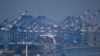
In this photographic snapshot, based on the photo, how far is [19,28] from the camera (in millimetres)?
2801

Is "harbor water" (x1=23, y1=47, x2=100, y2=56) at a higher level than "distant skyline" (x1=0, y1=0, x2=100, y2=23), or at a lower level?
lower

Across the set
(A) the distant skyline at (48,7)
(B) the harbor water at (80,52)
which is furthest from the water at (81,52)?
(A) the distant skyline at (48,7)

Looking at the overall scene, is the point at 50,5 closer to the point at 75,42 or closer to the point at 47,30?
the point at 47,30

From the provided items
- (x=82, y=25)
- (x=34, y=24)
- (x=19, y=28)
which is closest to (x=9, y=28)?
(x=19, y=28)

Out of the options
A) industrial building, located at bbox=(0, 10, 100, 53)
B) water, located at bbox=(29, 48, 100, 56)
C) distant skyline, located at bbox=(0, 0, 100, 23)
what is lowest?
water, located at bbox=(29, 48, 100, 56)

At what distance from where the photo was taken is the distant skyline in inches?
110

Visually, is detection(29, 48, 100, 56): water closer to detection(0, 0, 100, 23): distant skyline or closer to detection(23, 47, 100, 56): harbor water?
detection(23, 47, 100, 56): harbor water

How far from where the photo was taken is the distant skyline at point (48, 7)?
2803mm

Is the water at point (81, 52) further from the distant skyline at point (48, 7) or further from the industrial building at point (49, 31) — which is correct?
the distant skyline at point (48, 7)

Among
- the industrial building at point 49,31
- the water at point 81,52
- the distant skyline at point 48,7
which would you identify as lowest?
the water at point 81,52

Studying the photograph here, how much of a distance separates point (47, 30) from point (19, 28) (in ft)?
1.40

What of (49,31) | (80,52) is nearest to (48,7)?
(49,31)

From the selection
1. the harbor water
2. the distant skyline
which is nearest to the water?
the harbor water

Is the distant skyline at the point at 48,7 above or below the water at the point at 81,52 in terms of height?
above
